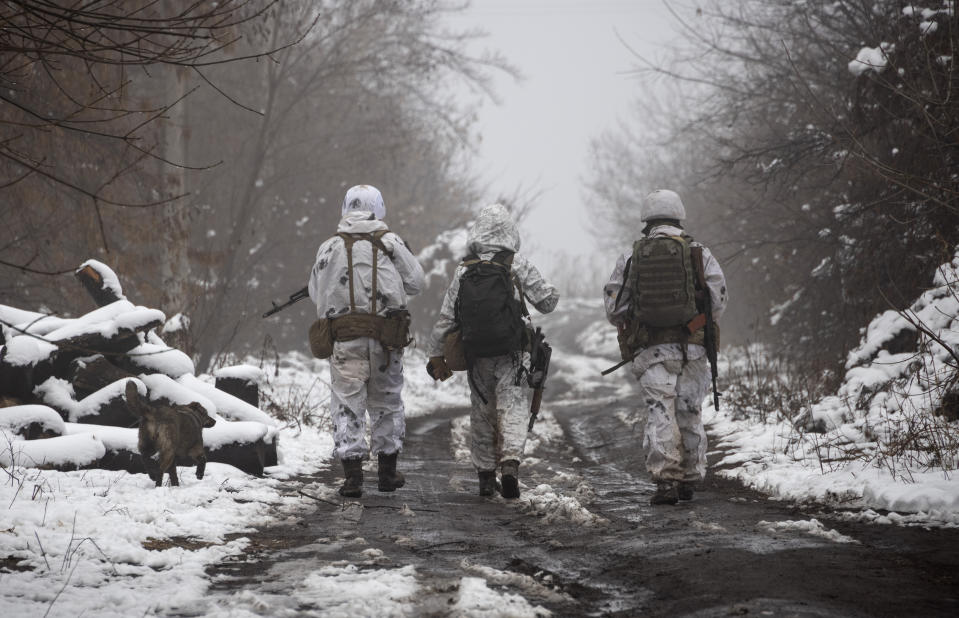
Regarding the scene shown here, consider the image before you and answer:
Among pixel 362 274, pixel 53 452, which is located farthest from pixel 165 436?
pixel 362 274

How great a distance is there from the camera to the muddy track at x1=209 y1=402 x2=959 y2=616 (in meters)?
3.15

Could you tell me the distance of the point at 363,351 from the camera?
20.5ft

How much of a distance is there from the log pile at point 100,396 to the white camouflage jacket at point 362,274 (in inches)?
49.8

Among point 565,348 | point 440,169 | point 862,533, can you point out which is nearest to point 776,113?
point 862,533

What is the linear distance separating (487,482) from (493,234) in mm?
1936

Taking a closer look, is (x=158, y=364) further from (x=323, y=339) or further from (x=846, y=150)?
(x=846, y=150)

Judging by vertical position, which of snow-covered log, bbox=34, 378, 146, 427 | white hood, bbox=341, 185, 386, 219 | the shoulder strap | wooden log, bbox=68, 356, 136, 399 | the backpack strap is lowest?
snow-covered log, bbox=34, 378, 146, 427

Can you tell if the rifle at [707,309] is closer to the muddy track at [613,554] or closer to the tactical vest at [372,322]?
the muddy track at [613,554]

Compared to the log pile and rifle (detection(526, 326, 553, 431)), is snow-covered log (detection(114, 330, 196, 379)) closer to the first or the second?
the log pile

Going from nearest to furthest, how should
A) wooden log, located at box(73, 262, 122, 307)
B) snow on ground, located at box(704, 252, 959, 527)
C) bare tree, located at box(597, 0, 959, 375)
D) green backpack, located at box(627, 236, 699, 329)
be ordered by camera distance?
snow on ground, located at box(704, 252, 959, 527), green backpack, located at box(627, 236, 699, 329), wooden log, located at box(73, 262, 122, 307), bare tree, located at box(597, 0, 959, 375)

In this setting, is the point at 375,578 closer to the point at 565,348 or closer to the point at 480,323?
the point at 480,323

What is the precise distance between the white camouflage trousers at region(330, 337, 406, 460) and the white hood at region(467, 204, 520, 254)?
107cm

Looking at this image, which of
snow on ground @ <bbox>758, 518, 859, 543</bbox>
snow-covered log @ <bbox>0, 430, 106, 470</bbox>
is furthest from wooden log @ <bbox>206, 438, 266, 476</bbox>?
snow on ground @ <bbox>758, 518, 859, 543</bbox>

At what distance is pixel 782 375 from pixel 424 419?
6.24 meters
